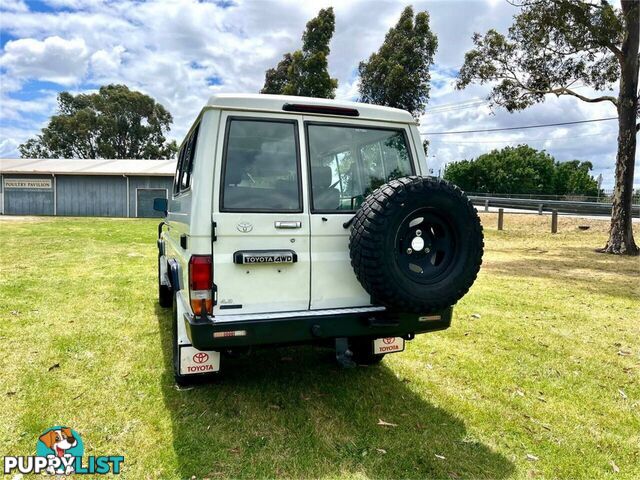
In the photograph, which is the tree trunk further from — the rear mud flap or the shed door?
the shed door

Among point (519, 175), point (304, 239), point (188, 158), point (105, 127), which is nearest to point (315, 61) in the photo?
point (188, 158)

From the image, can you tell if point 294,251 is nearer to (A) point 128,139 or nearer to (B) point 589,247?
(B) point 589,247

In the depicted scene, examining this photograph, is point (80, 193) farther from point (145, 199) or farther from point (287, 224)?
point (287, 224)

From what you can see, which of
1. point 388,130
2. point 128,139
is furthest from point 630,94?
point 128,139

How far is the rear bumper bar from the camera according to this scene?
2.93 metres

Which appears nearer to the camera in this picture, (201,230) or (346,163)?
(201,230)

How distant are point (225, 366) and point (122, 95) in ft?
158

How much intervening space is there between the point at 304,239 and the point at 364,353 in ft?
5.29

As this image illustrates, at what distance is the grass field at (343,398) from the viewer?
116 inches

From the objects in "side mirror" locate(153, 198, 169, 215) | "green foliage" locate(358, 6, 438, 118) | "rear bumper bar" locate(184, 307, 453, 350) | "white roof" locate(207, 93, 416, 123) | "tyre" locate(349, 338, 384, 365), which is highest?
"green foliage" locate(358, 6, 438, 118)

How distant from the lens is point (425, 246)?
3.26m

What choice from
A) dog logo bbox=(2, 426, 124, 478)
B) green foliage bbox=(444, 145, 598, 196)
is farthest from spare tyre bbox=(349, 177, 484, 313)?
green foliage bbox=(444, 145, 598, 196)

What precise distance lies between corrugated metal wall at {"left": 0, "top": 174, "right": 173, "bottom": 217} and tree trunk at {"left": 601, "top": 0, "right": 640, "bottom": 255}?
21.8 meters

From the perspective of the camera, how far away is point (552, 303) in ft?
23.0
